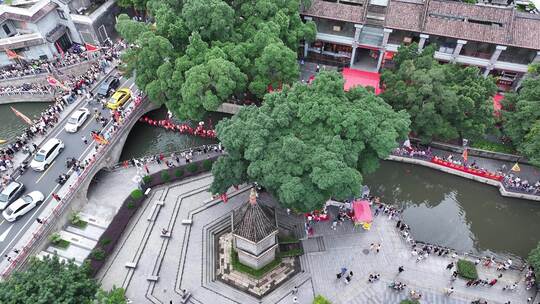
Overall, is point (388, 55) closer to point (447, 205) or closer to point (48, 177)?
point (447, 205)

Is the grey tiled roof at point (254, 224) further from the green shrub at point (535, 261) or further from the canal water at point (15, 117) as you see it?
the canal water at point (15, 117)

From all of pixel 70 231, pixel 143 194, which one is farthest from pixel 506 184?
pixel 70 231

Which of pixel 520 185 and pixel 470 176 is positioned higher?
pixel 470 176

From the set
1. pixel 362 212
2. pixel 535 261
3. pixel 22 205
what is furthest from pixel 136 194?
pixel 535 261

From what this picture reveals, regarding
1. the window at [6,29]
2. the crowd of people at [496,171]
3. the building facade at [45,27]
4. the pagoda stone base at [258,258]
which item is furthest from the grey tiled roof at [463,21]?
the window at [6,29]

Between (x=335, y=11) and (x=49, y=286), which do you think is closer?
(x=49, y=286)

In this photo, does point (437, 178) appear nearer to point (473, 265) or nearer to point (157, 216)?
point (473, 265)
